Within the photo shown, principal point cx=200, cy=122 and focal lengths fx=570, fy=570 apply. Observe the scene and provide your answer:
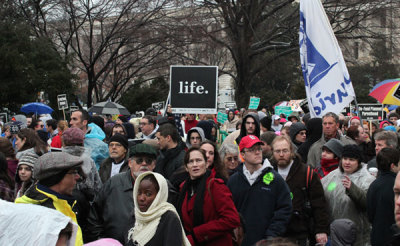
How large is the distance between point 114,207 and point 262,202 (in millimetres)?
1329

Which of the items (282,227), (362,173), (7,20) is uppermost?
(7,20)

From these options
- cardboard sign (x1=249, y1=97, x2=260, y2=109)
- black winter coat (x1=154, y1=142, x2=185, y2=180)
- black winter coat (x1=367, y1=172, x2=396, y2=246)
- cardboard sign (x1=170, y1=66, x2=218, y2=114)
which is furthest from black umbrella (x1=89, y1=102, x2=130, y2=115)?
black winter coat (x1=367, y1=172, x2=396, y2=246)

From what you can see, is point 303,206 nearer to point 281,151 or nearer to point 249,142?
point 281,151

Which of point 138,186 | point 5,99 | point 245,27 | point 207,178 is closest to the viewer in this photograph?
point 138,186

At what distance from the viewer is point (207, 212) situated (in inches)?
186

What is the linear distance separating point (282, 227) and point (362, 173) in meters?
1.43

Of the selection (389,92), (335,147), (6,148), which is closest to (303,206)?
(335,147)

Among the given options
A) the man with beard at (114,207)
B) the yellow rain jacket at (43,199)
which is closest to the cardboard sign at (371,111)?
the man with beard at (114,207)

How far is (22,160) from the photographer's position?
5848 mm

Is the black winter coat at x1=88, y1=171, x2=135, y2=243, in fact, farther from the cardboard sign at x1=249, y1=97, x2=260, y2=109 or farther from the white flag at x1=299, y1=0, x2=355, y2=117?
the cardboard sign at x1=249, y1=97, x2=260, y2=109

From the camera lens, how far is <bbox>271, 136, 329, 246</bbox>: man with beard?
547 centimetres

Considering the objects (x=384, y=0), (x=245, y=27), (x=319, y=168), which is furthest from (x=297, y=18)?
(x=319, y=168)

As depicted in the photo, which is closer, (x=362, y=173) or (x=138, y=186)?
(x=138, y=186)

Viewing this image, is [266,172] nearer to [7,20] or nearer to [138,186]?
[138,186]
